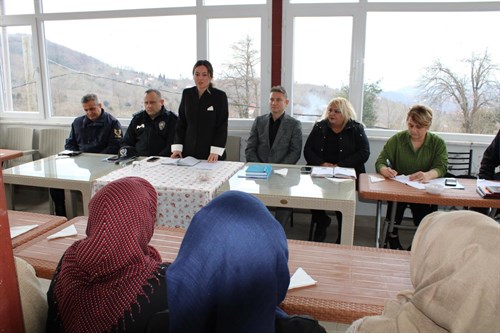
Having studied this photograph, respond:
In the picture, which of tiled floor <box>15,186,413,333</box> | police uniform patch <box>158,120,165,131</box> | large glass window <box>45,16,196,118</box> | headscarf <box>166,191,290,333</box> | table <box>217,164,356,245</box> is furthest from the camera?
large glass window <box>45,16,196,118</box>

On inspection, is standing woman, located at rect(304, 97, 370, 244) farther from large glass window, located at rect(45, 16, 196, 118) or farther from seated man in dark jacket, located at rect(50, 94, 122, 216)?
seated man in dark jacket, located at rect(50, 94, 122, 216)

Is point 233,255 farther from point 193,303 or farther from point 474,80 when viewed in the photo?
point 474,80

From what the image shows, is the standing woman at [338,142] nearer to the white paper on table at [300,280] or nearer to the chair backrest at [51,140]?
the white paper on table at [300,280]

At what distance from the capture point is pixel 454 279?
0.87 meters

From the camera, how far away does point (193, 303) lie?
836 millimetres

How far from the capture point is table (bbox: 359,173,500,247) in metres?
2.61

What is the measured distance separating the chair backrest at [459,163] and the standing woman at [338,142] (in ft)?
3.05

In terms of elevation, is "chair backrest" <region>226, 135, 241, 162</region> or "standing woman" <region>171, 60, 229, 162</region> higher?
"standing woman" <region>171, 60, 229, 162</region>

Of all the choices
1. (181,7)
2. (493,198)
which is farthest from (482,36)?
(181,7)

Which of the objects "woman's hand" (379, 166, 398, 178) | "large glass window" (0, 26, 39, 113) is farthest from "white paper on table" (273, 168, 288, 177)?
"large glass window" (0, 26, 39, 113)

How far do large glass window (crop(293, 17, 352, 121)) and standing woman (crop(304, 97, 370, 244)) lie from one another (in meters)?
0.78

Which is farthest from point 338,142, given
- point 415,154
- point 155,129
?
point 155,129

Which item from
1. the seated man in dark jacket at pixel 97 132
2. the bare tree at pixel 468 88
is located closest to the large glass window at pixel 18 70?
the seated man in dark jacket at pixel 97 132

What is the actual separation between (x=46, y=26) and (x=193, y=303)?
17.2 feet
